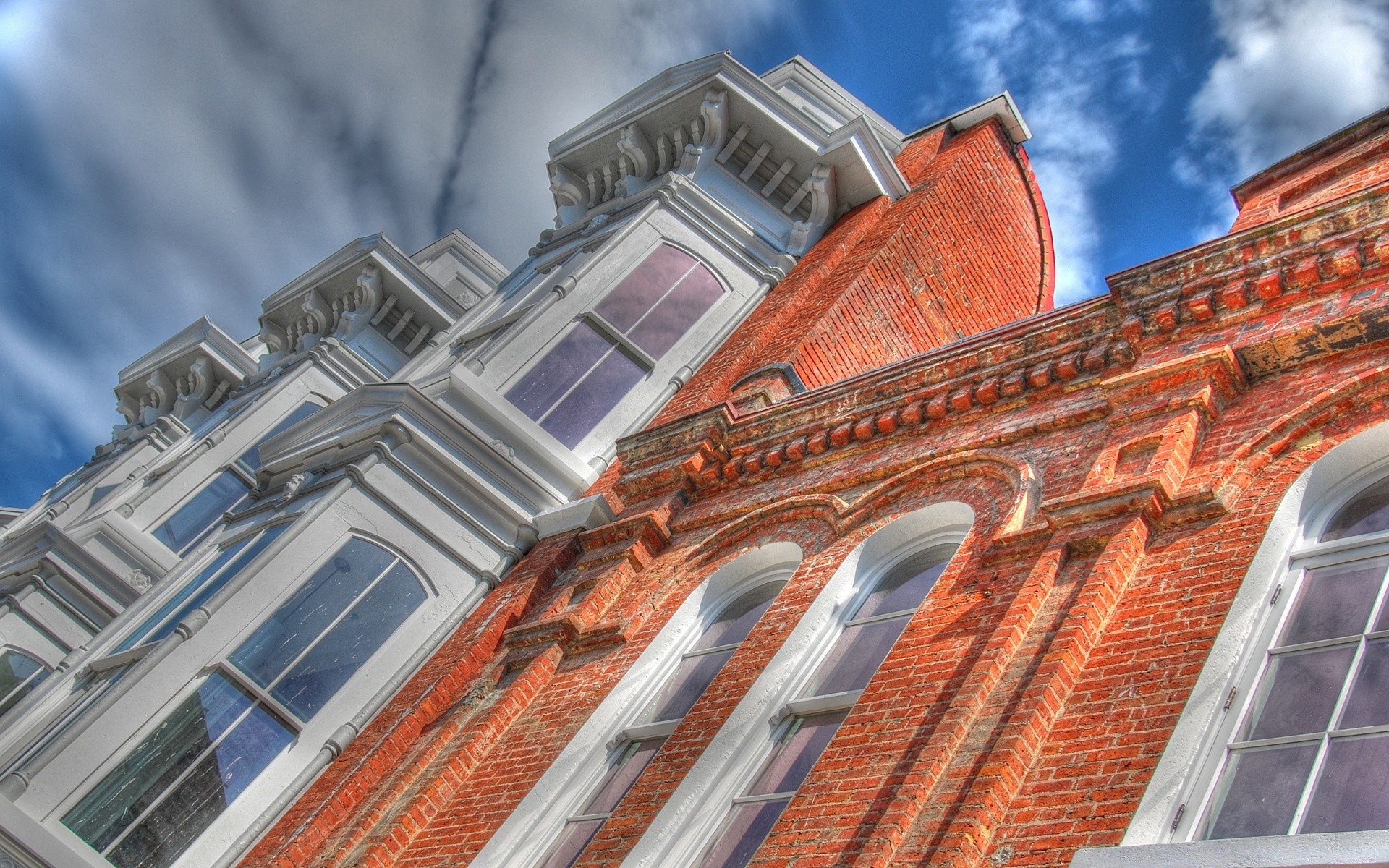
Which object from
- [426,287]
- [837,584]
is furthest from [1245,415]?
[426,287]

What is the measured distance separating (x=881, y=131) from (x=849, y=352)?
707 cm

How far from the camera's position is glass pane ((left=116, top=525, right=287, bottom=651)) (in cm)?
967

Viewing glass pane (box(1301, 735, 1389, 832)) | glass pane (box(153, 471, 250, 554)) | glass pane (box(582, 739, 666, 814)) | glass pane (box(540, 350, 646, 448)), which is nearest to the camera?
glass pane (box(1301, 735, 1389, 832))

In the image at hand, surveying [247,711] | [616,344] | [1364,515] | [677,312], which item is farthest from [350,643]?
[1364,515]

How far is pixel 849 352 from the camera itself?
13531 millimetres

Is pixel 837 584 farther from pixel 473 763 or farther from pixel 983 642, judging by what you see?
pixel 473 763

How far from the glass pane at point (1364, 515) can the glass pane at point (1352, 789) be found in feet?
4.71

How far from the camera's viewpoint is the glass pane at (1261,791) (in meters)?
4.84

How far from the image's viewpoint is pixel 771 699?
741 centimetres

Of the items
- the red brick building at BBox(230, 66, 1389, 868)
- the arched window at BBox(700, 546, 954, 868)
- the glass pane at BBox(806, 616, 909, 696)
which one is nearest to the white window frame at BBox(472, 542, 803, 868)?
the red brick building at BBox(230, 66, 1389, 868)

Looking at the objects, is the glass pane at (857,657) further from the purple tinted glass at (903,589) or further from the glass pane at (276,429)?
the glass pane at (276,429)

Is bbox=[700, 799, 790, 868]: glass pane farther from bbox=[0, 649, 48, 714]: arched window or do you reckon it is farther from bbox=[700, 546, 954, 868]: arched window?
bbox=[0, 649, 48, 714]: arched window

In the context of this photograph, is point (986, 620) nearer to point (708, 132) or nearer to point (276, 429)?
point (708, 132)

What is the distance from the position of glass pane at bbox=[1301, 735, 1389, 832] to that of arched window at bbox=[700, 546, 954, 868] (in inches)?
104
